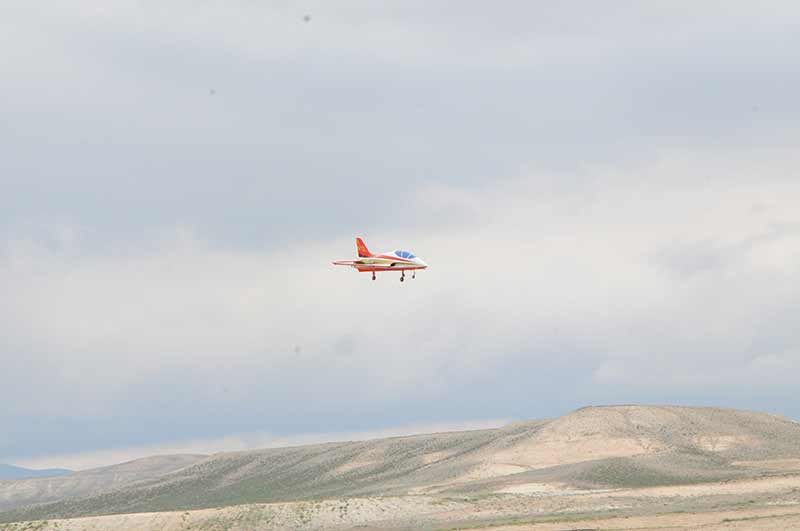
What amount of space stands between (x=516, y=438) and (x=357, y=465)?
27077 millimetres

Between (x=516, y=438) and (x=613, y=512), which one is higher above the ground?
(x=516, y=438)

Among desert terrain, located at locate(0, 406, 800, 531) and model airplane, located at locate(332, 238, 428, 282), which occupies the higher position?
model airplane, located at locate(332, 238, 428, 282)

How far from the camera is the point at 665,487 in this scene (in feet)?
351

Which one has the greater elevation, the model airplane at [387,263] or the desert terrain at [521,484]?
the model airplane at [387,263]

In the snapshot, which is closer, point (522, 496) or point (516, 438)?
point (522, 496)

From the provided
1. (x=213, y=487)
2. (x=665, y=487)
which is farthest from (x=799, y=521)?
(x=213, y=487)

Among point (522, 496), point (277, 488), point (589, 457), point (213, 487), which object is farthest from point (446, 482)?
point (213, 487)

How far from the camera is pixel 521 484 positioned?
118m

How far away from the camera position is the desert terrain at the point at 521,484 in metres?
89.8

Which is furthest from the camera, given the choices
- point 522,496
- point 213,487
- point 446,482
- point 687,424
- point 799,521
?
point 213,487

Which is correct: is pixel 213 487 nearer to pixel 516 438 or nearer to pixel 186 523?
pixel 516 438

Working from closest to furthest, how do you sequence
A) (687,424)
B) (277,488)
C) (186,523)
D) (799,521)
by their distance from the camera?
(799,521), (186,523), (687,424), (277,488)

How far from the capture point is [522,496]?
10488cm

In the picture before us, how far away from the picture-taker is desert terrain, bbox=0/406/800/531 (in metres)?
89.8
